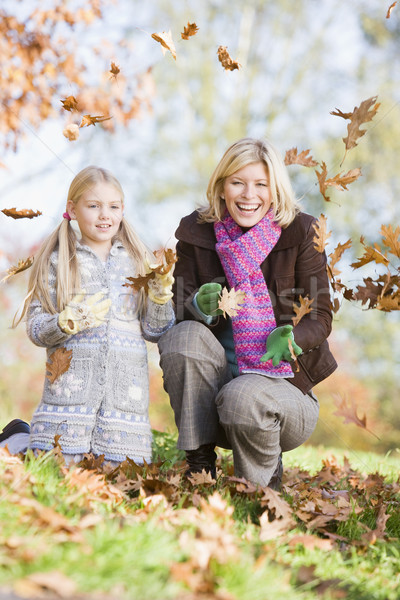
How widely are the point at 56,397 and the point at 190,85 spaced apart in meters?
8.38

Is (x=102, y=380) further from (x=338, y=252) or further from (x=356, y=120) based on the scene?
(x=356, y=120)

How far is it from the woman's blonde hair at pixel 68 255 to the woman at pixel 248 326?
25cm

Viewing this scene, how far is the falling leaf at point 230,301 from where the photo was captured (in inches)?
104

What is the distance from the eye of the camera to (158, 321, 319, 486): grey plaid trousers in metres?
2.50

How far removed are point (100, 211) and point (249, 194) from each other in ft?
2.34

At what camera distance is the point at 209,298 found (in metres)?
2.66

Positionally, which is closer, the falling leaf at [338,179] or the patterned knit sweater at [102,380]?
the falling leaf at [338,179]

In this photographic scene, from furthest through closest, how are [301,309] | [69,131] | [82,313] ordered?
[69,131] < [82,313] < [301,309]

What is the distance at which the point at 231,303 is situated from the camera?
265 cm

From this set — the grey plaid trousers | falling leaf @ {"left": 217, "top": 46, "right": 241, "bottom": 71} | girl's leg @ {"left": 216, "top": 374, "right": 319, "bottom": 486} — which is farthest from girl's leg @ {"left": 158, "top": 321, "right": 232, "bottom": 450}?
falling leaf @ {"left": 217, "top": 46, "right": 241, "bottom": 71}

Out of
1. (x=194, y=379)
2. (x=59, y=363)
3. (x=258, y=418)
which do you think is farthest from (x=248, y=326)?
(x=59, y=363)

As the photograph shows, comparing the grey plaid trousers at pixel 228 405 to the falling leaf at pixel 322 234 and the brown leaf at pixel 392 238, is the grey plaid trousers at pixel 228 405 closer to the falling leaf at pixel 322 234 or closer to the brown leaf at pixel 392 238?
the falling leaf at pixel 322 234

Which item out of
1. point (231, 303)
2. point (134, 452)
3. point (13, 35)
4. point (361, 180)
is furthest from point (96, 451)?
point (361, 180)

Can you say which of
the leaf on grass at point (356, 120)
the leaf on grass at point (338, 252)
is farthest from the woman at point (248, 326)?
the leaf on grass at point (356, 120)
